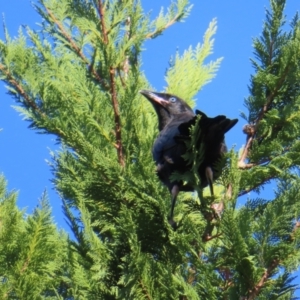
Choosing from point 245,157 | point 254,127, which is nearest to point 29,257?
point 245,157

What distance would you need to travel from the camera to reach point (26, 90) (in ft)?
14.4

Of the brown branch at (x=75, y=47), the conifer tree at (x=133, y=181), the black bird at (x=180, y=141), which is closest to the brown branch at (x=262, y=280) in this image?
the conifer tree at (x=133, y=181)

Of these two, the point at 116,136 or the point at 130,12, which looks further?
the point at 130,12

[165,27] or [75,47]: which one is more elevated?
[165,27]

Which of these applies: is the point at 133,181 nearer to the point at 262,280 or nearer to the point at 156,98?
the point at 262,280

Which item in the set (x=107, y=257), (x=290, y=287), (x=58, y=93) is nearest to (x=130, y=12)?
(x=58, y=93)

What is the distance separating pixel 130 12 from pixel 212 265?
170 centimetres

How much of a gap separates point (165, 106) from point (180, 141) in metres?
0.98

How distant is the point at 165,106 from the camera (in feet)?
14.3

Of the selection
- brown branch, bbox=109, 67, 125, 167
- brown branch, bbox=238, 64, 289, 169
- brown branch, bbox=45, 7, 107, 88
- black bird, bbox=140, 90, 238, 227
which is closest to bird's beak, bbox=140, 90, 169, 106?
black bird, bbox=140, 90, 238, 227

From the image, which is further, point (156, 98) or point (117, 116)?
point (156, 98)

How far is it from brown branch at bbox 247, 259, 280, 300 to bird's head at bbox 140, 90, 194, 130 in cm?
151

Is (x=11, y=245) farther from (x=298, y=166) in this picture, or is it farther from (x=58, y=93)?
(x=298, y=166)

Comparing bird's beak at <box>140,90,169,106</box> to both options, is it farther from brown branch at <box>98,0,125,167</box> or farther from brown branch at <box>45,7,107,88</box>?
brown branch at <box>98,0,125,167</box>
